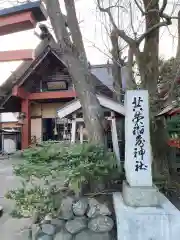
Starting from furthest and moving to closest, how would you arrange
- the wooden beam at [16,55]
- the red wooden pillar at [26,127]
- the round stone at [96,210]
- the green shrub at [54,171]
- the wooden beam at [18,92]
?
the red wooden pillar at [26,127], the wooden beam at [18,92], the wooden beam at [16,55], the round stone at [96,210], the green shrub at [54,171]

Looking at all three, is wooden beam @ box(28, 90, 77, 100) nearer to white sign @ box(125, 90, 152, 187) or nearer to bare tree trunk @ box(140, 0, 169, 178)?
bare tree trunk @ box(140, 0, 169, 178)

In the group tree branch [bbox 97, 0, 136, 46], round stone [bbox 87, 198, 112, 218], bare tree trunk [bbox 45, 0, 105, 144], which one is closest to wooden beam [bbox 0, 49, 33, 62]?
bare tree trunk [bbox 45, 0, 105, 144]

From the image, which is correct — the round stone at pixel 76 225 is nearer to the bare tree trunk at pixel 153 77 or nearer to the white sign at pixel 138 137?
the white sign at pixel 138 137

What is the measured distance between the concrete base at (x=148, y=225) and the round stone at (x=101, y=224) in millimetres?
306

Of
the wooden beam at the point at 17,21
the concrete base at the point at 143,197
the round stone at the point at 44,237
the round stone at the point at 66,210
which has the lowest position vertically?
the round stone at the point at 44,237

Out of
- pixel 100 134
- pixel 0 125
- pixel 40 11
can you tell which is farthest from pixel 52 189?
pixel 0 125

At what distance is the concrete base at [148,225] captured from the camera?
12.0ft

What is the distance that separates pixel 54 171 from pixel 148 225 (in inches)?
57.7

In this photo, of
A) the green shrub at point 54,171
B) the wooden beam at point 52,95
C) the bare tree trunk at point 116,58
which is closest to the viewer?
the green shrub at point 54,171

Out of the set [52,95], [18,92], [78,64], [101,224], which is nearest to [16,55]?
[78,64]

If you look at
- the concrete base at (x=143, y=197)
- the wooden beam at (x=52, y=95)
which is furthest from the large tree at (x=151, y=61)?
the wooden beam at (x=52, y=95)

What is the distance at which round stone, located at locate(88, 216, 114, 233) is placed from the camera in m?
3.94

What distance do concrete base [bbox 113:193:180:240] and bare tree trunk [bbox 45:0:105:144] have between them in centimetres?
163

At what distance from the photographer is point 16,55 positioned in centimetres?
553
